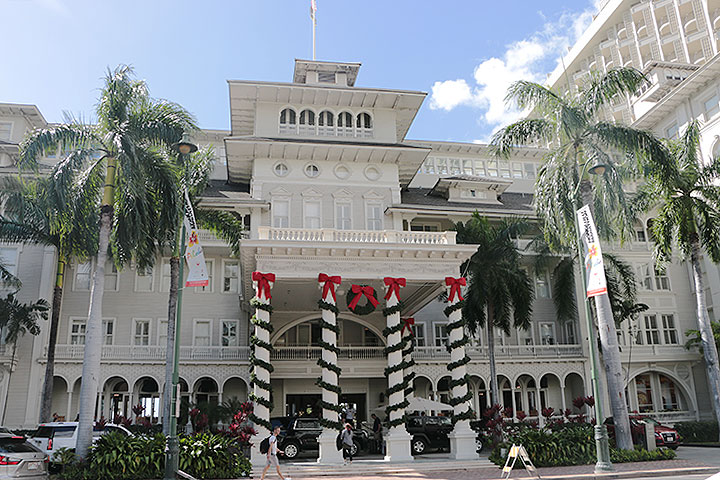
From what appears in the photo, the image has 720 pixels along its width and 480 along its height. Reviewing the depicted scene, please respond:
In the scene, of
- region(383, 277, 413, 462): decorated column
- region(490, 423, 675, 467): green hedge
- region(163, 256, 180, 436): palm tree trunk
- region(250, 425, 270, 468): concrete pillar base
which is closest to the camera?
region(250, 425, 270, 468): concrete pillar base

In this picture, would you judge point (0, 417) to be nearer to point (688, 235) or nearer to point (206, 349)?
point (206, 349)

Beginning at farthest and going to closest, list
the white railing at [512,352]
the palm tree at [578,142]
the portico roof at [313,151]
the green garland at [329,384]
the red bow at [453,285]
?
1. the white railing at [512,352]
2. the portico roof at [313,151]
3. the palm tree at [578,142]
4. the red bow at [453,285]
5. the green garland at [329,384]

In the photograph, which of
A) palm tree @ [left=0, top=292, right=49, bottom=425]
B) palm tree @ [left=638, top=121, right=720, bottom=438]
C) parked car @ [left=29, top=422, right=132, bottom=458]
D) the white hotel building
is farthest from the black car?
palm tree @ [left=638, top=121, right=720, bottom=438]

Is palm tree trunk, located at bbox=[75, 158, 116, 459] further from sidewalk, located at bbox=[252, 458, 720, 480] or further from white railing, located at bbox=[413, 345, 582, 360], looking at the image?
white railing, located at bbox=[413, 345, 582, 360]

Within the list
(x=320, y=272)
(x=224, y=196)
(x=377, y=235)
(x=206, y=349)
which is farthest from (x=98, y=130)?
(x=206, y=349)

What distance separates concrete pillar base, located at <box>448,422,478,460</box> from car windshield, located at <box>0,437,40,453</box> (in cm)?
1350

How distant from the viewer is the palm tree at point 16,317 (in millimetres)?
28531

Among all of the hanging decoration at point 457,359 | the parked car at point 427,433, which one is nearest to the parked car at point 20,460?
the hanging decoration at point 457,359

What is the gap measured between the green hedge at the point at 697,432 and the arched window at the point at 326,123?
25.7m

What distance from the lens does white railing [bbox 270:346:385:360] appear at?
106 ft

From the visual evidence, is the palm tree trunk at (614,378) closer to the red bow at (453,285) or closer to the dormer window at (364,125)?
the red bow at (453,285)

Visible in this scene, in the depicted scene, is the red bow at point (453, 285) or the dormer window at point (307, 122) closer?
the red bow at point (453, 285)

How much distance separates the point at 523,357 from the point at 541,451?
1565 cm

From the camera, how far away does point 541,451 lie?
67.6ft
